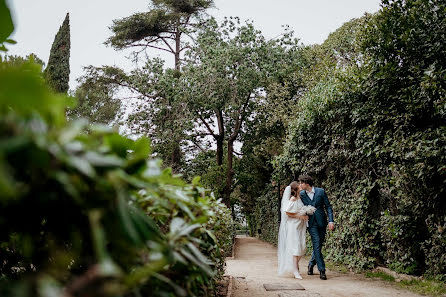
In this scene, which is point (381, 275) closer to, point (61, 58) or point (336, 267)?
point (336, 267)

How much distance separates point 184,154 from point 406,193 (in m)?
16.8

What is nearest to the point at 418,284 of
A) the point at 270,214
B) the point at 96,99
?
the point at 270,214

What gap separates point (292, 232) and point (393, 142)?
2723 mm

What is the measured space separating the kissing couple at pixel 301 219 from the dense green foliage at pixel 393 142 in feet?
2.39

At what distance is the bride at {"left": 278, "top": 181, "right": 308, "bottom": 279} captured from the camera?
7.32 meters

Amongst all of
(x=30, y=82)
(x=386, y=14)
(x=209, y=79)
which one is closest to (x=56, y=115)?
(x=30, y=82)

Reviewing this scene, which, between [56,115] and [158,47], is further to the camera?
[158,47]

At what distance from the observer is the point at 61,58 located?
2048 cm

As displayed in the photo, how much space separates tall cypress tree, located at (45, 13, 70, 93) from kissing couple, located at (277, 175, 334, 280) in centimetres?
1659

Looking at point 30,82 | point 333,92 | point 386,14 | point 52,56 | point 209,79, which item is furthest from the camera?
point 52,56

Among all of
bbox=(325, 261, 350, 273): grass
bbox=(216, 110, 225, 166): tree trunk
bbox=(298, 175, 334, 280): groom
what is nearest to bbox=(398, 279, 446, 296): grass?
bbox=(298, 175, 334, 280): groom

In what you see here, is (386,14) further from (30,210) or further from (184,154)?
(184,154)

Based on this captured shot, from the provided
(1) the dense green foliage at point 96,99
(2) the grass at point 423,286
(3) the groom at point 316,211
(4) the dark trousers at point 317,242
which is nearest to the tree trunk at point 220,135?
(1) the dense green foliage at point 96,99

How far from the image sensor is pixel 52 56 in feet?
67.2
